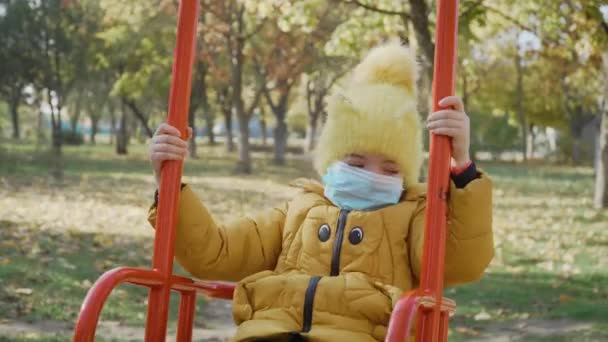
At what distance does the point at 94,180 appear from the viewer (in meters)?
20.2

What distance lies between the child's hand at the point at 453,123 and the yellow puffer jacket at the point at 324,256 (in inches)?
5.7

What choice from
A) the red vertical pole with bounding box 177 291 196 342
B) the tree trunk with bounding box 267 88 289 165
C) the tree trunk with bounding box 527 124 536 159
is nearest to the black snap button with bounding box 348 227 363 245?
the red vertical pole with bounding box 177 291 196 342

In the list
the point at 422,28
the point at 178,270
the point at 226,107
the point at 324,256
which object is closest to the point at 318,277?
the point at 324,256

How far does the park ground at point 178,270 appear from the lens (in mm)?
6254

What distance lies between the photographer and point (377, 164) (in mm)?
3047

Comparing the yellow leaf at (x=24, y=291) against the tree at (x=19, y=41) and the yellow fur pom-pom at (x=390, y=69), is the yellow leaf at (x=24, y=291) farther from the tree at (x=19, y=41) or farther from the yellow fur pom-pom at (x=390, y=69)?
the tree at (x=19, y=41)

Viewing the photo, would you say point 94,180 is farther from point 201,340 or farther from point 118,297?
point 201,340

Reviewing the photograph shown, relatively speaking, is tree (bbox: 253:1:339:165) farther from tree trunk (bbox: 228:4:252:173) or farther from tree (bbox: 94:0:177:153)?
tree (bbox: 94:0:177:153)

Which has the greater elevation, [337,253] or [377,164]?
[377,164]

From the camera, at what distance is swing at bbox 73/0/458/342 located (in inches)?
96.9

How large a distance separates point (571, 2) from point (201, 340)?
8701mm

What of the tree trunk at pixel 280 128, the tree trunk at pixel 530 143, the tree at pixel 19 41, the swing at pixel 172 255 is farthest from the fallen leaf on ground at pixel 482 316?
the tree trunk at pixel 530 143

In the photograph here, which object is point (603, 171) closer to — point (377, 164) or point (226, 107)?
point (377, 164)

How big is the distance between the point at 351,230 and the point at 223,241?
1.68 feet
